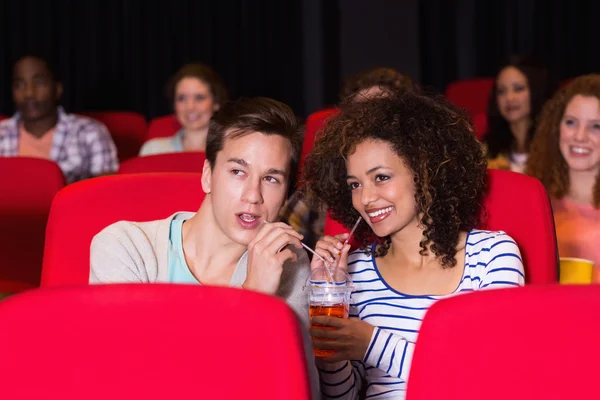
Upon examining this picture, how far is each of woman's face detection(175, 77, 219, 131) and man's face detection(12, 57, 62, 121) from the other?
73cm

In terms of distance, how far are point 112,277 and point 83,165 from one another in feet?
9.28

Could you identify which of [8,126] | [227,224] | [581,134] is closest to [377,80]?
[581,134]

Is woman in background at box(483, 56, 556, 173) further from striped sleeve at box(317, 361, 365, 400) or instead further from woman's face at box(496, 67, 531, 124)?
striped sleeve at box(317, 361, 365, 400)

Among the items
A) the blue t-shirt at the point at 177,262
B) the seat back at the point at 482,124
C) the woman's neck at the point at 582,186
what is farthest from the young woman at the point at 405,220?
the seat back at the point at 482,124

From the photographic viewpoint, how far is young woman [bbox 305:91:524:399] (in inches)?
78.1

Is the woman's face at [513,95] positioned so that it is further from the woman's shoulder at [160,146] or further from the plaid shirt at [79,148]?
the plaid shirt at [79,148]

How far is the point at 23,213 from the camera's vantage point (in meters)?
2.90

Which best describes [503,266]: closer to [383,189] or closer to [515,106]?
[383,189]

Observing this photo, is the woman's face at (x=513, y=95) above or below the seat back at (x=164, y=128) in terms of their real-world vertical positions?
above

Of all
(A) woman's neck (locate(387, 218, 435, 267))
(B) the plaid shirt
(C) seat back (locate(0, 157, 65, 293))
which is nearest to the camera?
(A) woman's neck (locate(387, 218, 435, 267))

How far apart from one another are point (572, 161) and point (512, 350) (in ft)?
6.83

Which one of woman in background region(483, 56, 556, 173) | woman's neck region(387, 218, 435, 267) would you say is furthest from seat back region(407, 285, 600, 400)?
woman in background region(483, 56, 556, 173)

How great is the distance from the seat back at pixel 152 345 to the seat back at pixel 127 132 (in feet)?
13.3

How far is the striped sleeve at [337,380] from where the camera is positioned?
192cm
